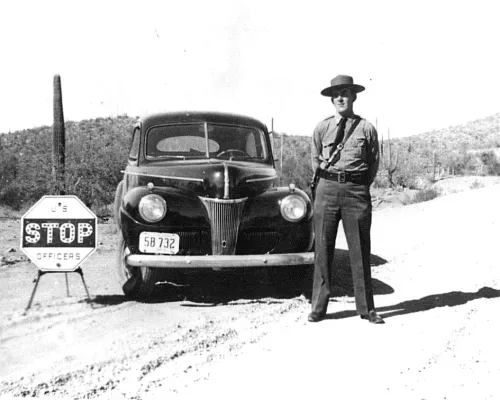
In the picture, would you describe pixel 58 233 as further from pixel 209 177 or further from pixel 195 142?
pixel 195 142

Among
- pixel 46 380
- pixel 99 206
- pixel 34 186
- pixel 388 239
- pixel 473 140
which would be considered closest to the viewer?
pixel 46 380

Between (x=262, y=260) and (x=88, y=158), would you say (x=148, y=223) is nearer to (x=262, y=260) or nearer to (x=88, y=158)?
(x=262, y=260)

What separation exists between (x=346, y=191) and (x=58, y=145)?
37.9 feet

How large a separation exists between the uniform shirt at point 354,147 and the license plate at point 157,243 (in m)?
1.57

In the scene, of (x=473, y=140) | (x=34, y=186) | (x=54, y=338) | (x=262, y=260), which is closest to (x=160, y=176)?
(x=262, y=260)

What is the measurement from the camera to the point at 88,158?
1930 cm

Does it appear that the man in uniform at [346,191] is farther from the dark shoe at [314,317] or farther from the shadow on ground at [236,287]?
the shadow on ground at [236,287]

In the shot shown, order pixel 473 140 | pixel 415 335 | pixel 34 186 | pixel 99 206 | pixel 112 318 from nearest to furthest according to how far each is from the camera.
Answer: pixel 415 335, pixel 112 318, pixel 99 206, pixel 34 186, pixel 473 140

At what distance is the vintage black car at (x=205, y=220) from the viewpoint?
539cm

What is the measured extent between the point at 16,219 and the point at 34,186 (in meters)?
3.93

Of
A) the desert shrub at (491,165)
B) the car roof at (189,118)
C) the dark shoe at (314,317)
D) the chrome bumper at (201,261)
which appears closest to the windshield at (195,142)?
the car roof at (189,118)

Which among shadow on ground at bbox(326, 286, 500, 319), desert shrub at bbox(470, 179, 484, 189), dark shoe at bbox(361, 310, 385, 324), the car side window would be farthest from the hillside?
desert shrub at bbox(470, 179, 484, 189)

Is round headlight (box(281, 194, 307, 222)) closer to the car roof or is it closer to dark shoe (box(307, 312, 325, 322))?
dark shoe (box(307, 312, 325, 322))

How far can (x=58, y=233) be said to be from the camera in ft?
18.0
